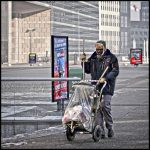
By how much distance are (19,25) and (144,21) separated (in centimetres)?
7967

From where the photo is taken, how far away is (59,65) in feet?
46.1

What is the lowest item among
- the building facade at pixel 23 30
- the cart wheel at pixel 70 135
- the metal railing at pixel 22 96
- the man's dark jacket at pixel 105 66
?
the cart wheel at pixel 70 135

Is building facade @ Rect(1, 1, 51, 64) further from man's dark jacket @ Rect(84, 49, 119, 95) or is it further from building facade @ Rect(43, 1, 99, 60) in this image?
man's dark jacket @ Rect(84, 49, 119, 95)

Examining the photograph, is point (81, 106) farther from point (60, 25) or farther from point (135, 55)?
point (60, 25)

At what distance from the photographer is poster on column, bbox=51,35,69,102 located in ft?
42.9

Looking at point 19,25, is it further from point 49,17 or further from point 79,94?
point 79,94

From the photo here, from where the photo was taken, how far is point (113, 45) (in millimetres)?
145250

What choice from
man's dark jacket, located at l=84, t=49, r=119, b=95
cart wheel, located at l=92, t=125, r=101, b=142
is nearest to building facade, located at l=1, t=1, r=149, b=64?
man's dark jacket, located at l=84, t=49, r=119, b=95

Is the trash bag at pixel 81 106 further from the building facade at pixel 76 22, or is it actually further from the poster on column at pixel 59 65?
the building facade at pixel 76 22

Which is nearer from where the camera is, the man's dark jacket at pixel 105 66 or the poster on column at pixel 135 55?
the man's dark jacket at pixel 105 66

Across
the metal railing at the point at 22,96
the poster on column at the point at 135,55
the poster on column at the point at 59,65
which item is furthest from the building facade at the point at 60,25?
the metal railing at the point at 22,96

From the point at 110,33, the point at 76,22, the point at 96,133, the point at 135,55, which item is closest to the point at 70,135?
the point at 96,133

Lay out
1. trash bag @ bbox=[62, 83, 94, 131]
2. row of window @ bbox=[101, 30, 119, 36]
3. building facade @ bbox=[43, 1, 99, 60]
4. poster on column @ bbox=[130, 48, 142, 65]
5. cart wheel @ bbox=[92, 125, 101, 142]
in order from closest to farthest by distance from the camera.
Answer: trash bag @ bbox=[62, 83, 94, 131], cart wheel @ bbox=[92, 125, 101, 142], poster on column @ bbox=[130, 48, 142, 65], building facade @ bbox=[43, 1, 99, 60], row of window @ bbox=[101, 30, 119, 36]

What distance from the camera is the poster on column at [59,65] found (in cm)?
1307
